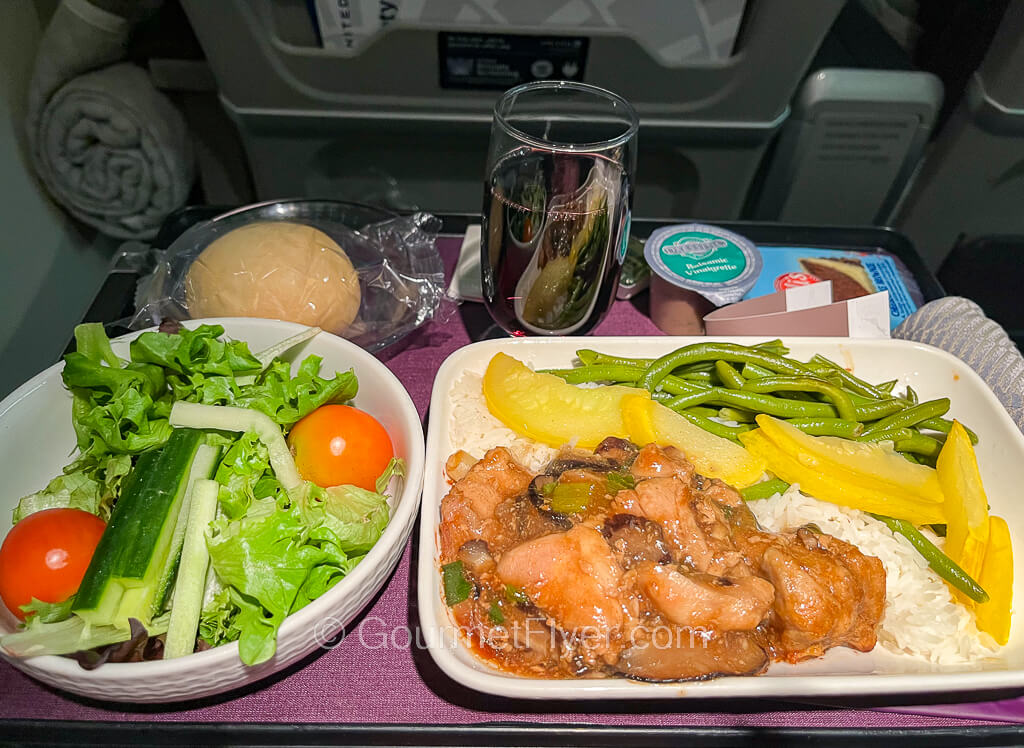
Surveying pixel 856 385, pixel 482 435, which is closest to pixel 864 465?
pixel 856 385

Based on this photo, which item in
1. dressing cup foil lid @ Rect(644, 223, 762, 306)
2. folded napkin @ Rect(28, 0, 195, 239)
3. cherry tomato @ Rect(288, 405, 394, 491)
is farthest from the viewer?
folded napkin @ Rect(28, 0, 195, 239)

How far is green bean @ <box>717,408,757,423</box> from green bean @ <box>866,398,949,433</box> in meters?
0.28

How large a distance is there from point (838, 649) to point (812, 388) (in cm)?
63

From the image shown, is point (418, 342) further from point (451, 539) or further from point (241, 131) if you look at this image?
point (241, 131)

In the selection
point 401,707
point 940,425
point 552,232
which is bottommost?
point 401,707

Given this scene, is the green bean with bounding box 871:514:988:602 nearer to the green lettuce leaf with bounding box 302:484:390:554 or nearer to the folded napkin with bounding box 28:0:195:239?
the green lettuce leaf with bounding box 302:484:390:554

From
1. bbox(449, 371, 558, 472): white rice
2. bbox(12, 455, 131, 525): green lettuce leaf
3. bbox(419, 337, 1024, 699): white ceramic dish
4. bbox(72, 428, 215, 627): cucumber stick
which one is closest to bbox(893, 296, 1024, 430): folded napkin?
bbox(419, 337, 1024, 699): white ceramic dish

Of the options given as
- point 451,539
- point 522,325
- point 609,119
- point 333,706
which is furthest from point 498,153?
point 333,706

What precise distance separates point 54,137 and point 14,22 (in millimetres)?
398

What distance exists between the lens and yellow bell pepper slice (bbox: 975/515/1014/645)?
1.30 m

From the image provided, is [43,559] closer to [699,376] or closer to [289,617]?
[289,617]

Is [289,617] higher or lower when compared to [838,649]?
higher

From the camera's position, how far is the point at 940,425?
1.62 m

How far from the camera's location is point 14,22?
2303 mm
